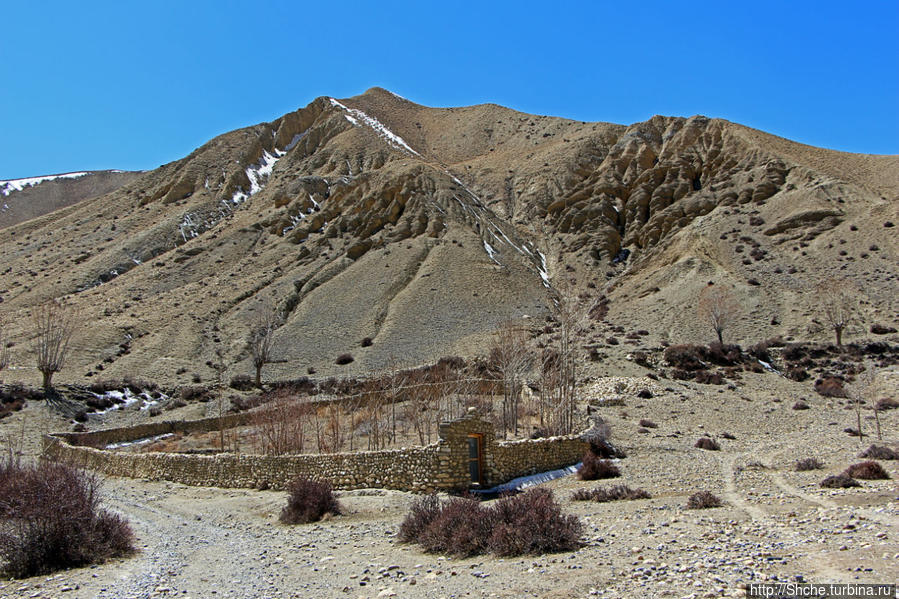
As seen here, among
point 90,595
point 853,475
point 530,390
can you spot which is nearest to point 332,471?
point 90,595

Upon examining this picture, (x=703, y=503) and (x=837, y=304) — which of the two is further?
(x=837, y=304)

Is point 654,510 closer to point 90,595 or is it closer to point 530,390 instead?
point 90,595

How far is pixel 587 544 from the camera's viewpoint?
9.77 m

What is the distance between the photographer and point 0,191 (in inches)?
5723

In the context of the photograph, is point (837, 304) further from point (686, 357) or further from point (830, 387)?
point (830, 387)

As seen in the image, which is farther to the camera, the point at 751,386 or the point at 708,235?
the point at 708,235

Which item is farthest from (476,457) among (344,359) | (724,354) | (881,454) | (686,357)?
(344,359)

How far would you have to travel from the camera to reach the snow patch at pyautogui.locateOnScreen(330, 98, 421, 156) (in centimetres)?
10225

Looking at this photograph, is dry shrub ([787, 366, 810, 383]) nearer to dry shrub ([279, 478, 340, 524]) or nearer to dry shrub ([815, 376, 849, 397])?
dry shrub ([815, 376, 849, 397])

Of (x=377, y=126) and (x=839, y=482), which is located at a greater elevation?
(x=377, y=126)

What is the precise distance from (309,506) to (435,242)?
188 feet

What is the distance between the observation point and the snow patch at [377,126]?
102m

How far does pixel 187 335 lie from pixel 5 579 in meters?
48.6

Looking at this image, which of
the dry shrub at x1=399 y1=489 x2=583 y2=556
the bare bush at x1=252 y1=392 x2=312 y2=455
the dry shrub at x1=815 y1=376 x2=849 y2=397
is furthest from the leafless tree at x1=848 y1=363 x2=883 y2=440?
the dry shrub at x1=399 y1=489 x2=583 y2=556
